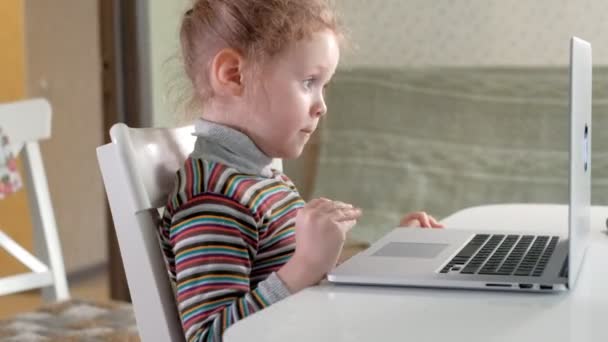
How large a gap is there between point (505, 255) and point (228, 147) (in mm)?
306

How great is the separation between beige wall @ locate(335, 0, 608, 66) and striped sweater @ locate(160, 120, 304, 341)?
1695mm

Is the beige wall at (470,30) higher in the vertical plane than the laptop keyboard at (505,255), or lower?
higher

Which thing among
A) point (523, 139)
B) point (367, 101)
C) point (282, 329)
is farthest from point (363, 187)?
point (282, 329)

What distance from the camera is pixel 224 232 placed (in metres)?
0.89

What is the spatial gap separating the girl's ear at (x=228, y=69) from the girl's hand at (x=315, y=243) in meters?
0.24

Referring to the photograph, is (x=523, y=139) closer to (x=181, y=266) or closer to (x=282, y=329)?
(x=181, y=266)

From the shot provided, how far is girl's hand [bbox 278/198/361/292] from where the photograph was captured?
82cm

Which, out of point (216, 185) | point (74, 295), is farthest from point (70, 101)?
point (216, 185)

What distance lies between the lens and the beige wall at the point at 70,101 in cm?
345

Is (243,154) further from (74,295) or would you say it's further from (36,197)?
(74,295)

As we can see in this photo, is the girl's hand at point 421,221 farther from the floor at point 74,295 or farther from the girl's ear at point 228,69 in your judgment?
the floor at point 74,295

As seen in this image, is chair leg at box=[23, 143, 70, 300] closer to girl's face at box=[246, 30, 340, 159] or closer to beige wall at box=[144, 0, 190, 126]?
beige wall at box=[144, 0, 190, 126]

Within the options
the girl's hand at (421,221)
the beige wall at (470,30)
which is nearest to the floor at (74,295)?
the beige wall at (470,30)

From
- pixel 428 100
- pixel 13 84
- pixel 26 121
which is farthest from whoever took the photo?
pixel 13 84
